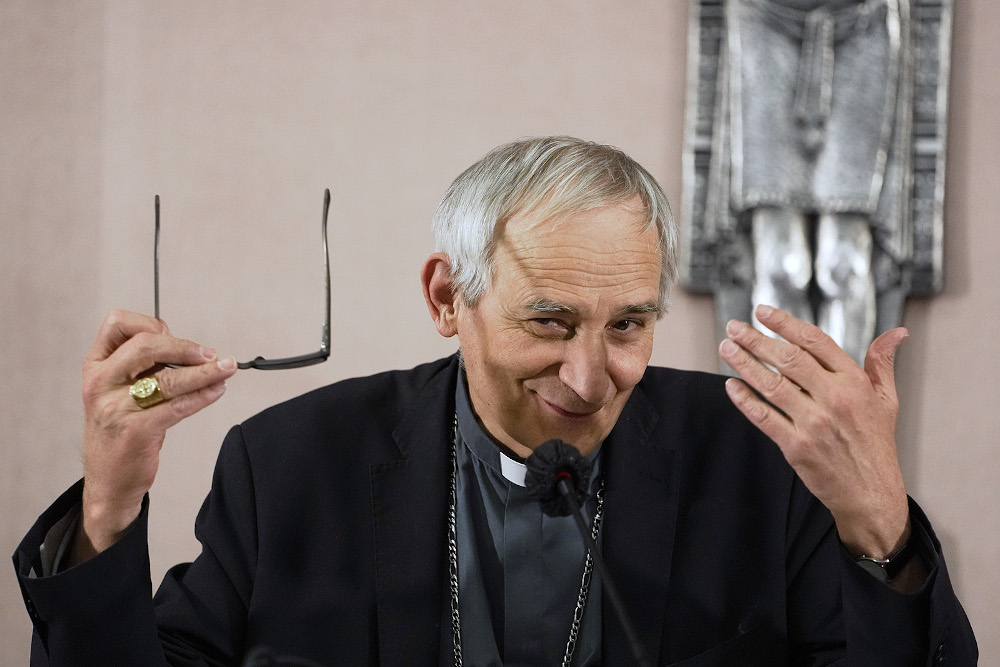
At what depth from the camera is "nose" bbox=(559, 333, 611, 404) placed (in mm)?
1544

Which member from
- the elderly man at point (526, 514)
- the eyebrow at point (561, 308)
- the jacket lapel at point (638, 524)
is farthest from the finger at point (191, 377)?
the jacket lapel at point (638, 524)

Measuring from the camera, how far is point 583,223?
62.8 inches

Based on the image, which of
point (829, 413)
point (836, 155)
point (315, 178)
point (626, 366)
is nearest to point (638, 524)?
point (626, 366)

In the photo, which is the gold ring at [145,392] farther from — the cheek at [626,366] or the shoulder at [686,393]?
the shoulder at [686,393]

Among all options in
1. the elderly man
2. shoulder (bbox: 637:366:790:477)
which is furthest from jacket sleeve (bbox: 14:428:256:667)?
shoulder (bbox: 637:366:790:477)

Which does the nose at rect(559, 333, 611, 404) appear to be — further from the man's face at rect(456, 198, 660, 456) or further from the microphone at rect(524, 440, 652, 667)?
the microphone at rect(524, 440, 652, 667)

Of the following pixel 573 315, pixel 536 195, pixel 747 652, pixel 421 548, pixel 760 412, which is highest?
pixel 536 195

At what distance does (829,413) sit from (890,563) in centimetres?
24

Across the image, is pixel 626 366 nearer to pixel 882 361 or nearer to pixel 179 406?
pixel 882 361

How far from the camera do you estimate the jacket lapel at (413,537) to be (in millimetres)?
1657

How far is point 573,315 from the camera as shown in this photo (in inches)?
62.5

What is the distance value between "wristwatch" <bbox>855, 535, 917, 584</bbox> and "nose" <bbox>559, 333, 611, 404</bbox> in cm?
44

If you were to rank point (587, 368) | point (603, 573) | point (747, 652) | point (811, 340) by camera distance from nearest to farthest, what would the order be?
point (603, 573) → point (811, 340) → point (587, 368) → point (747, 652)

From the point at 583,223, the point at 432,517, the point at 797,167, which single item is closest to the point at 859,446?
the point at 583,223
